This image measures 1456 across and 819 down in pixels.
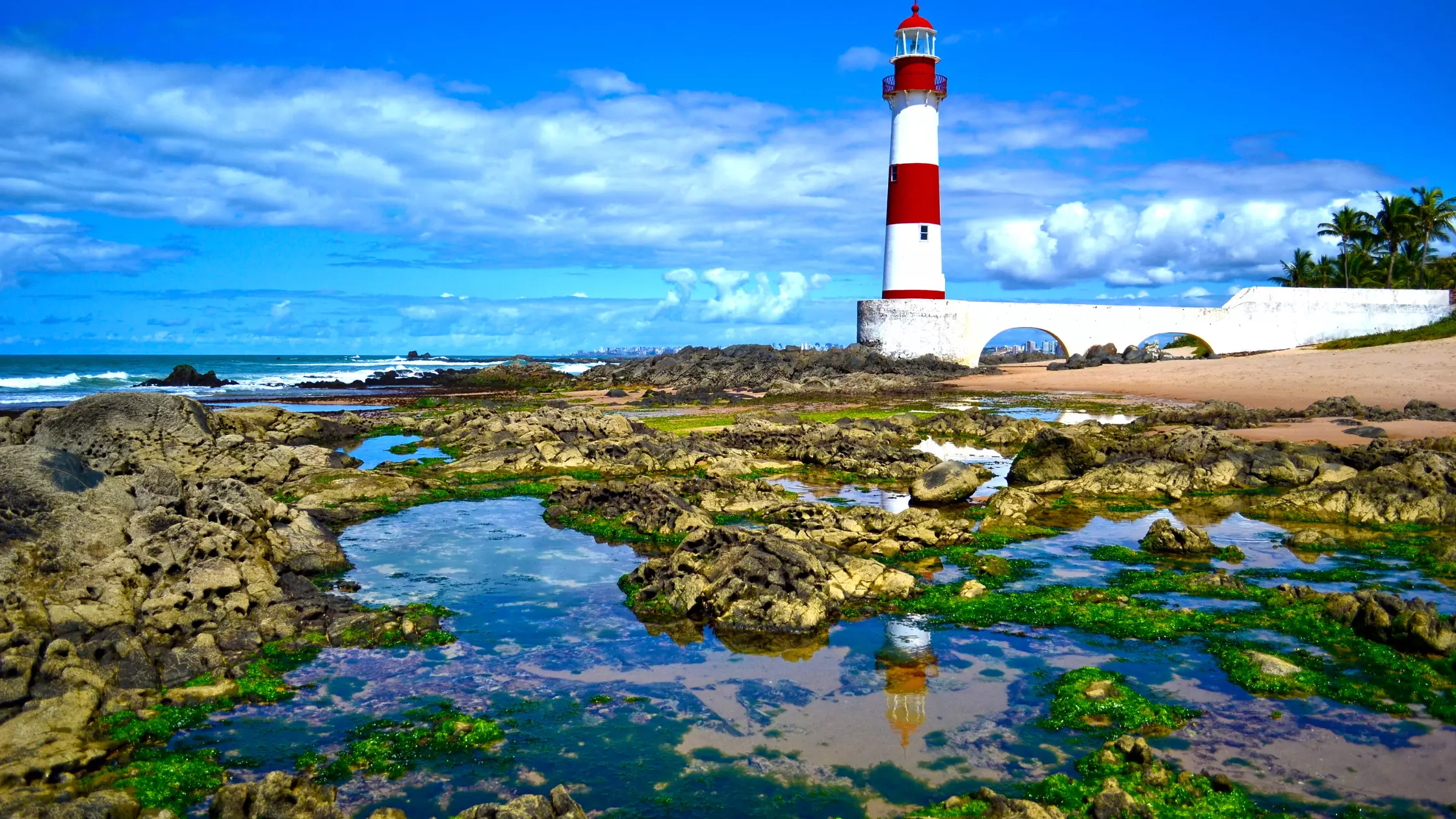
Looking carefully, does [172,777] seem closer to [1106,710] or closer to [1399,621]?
[1106,710]

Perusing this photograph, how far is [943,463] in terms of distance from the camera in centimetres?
1761

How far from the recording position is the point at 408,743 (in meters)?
7.38

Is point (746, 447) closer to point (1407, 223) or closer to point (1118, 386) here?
point (1118, 386)

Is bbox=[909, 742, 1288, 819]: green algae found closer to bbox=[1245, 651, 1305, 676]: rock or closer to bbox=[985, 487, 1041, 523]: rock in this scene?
bbox=[1245, 651, 1305, 676]: rock

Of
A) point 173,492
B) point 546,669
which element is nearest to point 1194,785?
point 546,669

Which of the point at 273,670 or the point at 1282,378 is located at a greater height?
the point at 1282,378

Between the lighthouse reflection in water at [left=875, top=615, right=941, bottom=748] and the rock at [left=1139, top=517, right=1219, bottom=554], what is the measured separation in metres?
4.86

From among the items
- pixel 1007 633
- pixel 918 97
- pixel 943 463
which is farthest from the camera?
pixel 918 97

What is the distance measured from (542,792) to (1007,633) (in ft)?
17.7

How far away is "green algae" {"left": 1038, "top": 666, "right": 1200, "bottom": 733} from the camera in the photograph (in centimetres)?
755

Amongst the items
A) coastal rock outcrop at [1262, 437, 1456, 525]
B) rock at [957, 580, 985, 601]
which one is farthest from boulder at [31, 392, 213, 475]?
coastal rock outcrop at [1262, 437, 1456, 525]

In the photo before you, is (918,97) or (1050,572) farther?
(918,97)

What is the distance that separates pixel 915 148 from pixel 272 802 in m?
44.1

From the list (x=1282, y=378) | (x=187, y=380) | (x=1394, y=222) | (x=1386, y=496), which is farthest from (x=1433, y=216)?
(x=187, y=380)
